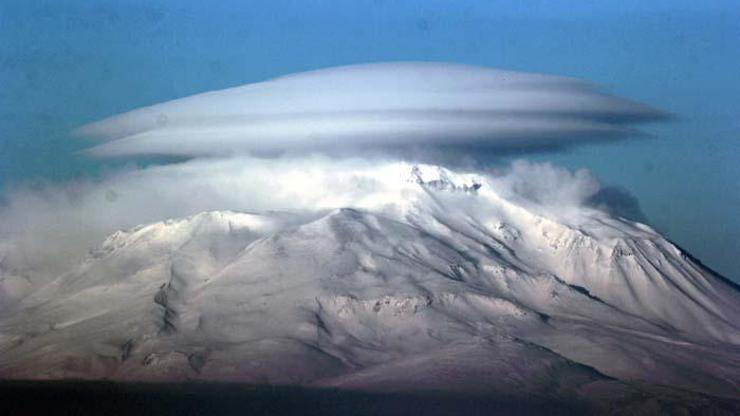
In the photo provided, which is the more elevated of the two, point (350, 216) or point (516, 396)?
point (350, 216)

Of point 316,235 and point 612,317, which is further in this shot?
point 316,235

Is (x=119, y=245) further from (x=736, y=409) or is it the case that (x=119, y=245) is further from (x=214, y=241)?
(x=736, y=409)

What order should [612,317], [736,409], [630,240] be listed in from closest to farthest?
[736,409] → [612,317] → [630,240]

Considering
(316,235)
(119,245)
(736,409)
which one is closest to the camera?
(736,409)

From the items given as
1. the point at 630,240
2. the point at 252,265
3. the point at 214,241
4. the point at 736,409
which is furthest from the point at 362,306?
the point at 630,240

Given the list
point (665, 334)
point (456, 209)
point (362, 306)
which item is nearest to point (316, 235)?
point (362, 306)

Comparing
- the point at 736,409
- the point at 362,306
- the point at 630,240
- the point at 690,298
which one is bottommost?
the point at 736,409
